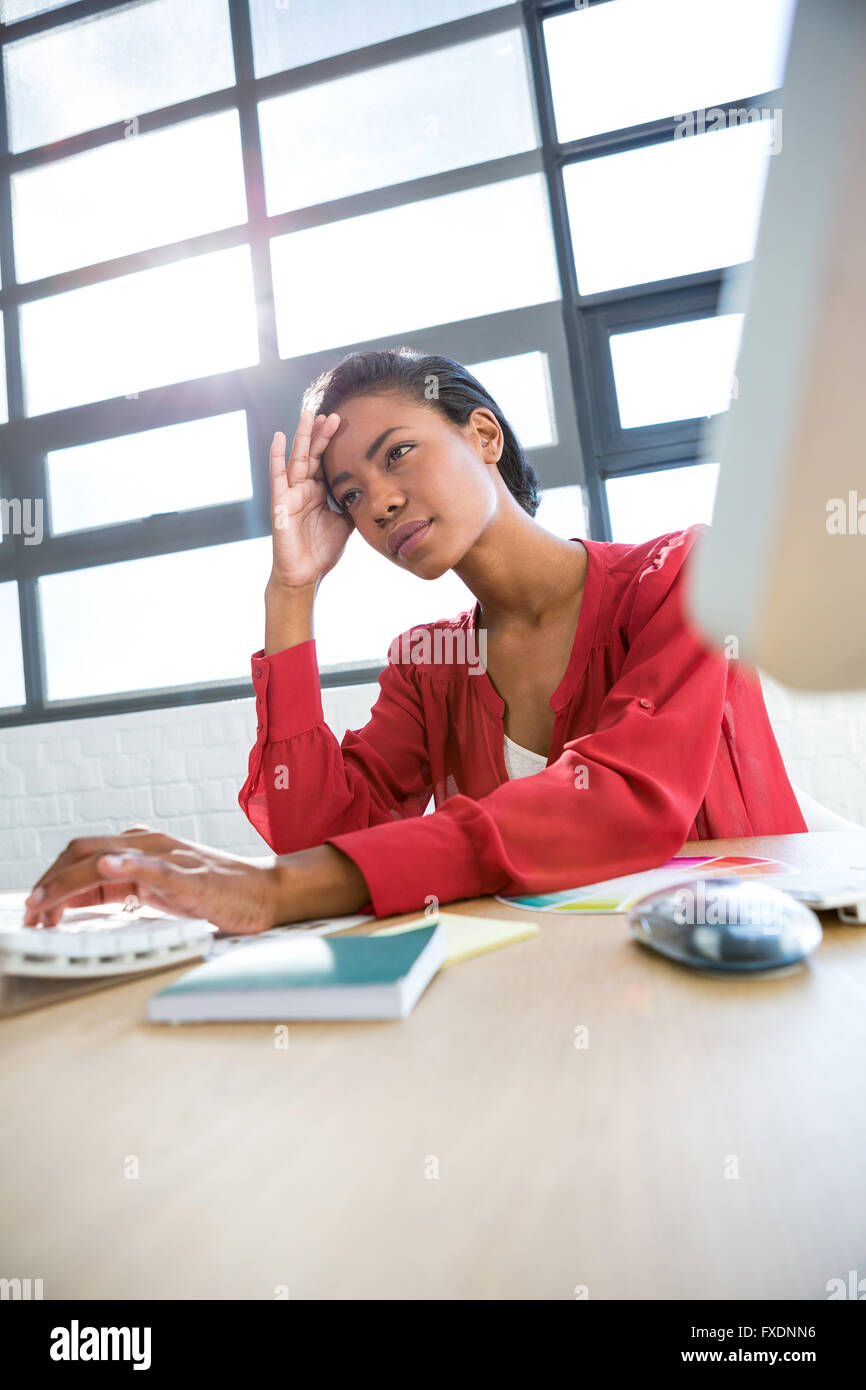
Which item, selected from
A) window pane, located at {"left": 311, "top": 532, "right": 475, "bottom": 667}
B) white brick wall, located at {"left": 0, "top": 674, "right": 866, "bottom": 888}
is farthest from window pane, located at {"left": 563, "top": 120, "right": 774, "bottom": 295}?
white brick wall, located at {"left": 0, "top": 674, "right": 866, "bottom": 888}

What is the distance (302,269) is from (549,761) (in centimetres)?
Answer: 233

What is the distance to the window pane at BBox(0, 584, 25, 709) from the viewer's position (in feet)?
9.87

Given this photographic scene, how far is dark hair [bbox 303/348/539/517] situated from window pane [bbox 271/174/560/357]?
146 centimetres

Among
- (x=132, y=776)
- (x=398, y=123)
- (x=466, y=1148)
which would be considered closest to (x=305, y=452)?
(x=466, y=1148)

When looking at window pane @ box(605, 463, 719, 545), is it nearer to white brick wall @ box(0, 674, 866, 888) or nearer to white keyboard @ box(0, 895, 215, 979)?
white brick wall @ box(0, 674, 866, 888)

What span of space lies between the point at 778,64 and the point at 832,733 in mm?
2362

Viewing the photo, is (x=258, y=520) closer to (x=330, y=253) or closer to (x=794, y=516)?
(x=330, y=253)

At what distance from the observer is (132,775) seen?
2.75 m

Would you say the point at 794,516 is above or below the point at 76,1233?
above

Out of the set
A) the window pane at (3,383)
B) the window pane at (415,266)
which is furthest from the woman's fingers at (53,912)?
the window pane at (3,383)

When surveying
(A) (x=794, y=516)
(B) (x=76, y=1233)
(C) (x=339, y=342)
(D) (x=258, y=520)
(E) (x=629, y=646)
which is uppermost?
(C) (x=339, y=342)

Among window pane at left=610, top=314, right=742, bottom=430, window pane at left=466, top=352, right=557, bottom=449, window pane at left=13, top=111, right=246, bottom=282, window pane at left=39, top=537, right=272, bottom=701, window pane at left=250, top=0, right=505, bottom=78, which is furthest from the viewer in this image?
window pane at left=13, top=111, right=246, bottom=282

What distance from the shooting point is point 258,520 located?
2789 millimetres

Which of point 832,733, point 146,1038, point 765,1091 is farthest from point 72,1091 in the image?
point 832,733
